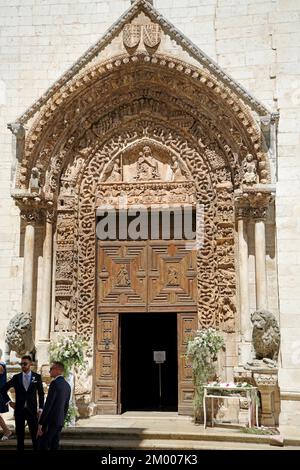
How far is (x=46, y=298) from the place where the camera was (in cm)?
1212

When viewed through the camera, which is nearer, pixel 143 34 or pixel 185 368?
pixel 185 368

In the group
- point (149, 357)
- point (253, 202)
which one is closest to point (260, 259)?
point (253, 202)

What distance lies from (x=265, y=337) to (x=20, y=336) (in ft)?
15.1

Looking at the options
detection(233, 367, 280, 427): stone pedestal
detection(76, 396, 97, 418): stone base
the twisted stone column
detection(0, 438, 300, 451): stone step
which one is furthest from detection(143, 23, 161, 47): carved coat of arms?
detection(0, 438, 300, 451): stone step

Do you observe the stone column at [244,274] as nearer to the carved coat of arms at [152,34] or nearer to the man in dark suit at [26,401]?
the carved coat of arms at [152,34]

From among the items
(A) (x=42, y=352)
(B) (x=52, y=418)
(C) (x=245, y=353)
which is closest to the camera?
(B) (x=52, y=418)

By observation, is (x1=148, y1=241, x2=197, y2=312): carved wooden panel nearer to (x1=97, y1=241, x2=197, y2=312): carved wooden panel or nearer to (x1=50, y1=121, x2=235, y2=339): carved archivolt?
(x1=97, y1=241, x2=197, y2=312): carved wooden panel

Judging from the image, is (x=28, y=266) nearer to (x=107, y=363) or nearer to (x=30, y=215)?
(x=30, y=215)

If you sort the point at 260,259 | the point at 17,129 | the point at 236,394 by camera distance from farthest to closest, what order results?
the point at 17,129
the point at 260,259
the point at 236,394

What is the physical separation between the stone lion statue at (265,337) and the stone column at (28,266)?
4.67 m

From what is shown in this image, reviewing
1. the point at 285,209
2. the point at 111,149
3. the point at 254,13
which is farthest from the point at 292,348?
the point at 254,13

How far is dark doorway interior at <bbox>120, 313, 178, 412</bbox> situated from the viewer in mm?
16422
